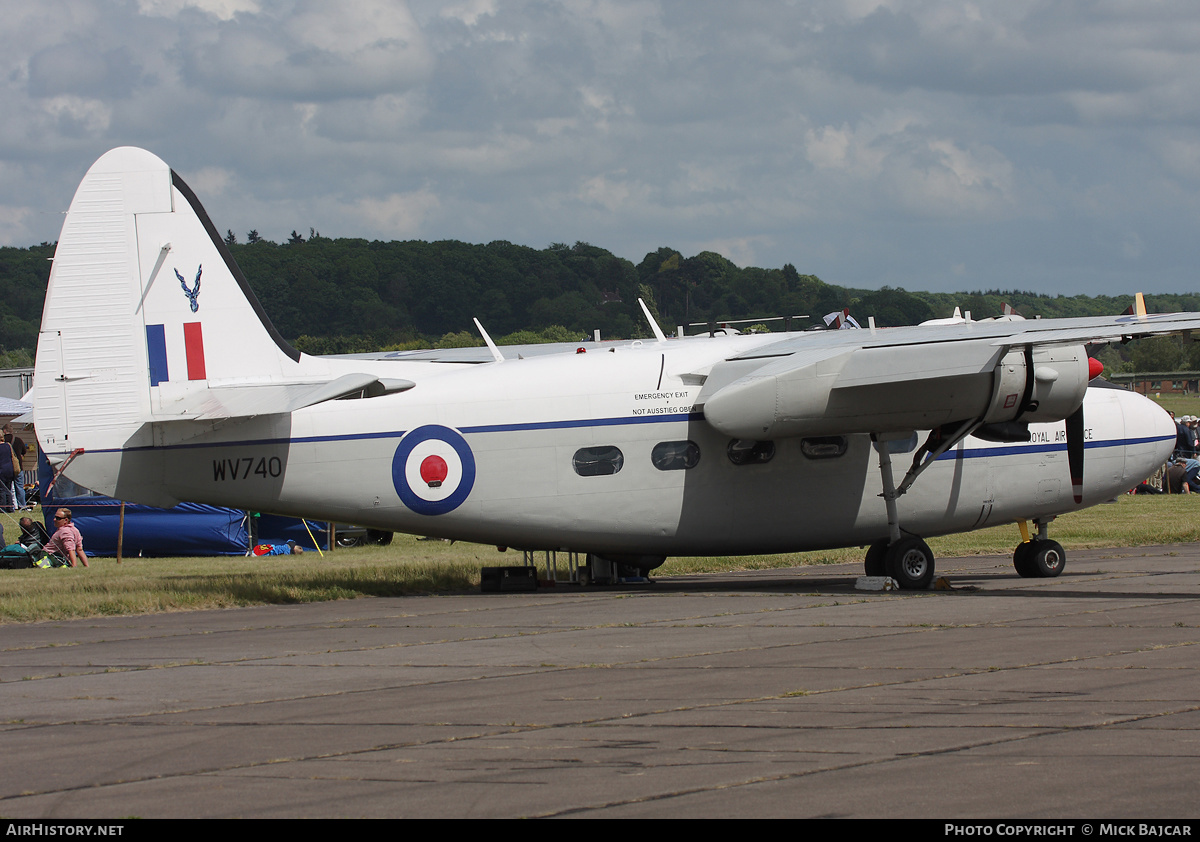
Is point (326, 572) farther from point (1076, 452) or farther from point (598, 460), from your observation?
point (1076, 452)

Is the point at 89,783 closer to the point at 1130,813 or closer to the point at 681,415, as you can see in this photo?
the point at 1130,813

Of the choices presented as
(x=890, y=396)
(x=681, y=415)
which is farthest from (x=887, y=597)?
(x=681, y=415)

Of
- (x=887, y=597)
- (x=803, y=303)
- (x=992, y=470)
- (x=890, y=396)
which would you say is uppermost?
(x=803, y=303)

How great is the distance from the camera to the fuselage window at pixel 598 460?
18906mm

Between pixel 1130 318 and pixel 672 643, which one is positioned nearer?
pixel 672 643

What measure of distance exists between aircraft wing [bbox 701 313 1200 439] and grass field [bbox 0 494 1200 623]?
20.8 ft

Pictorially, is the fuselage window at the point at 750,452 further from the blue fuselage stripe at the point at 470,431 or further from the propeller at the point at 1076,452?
the propeller at the point at 1076,452

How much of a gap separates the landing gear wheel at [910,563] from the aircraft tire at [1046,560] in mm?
2712

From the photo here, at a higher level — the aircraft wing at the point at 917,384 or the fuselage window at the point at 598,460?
the aircraft wing at the point at 917,384

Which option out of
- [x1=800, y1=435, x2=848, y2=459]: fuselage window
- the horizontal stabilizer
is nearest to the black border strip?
the horizontal stabilizer

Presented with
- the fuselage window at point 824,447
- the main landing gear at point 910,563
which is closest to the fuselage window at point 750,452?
the fuselage window at point 824,447

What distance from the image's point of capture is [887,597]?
1791 centimetres

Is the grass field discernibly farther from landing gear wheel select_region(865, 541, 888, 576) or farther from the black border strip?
landing gear wheel select_region(865, 541, 888, 576)
